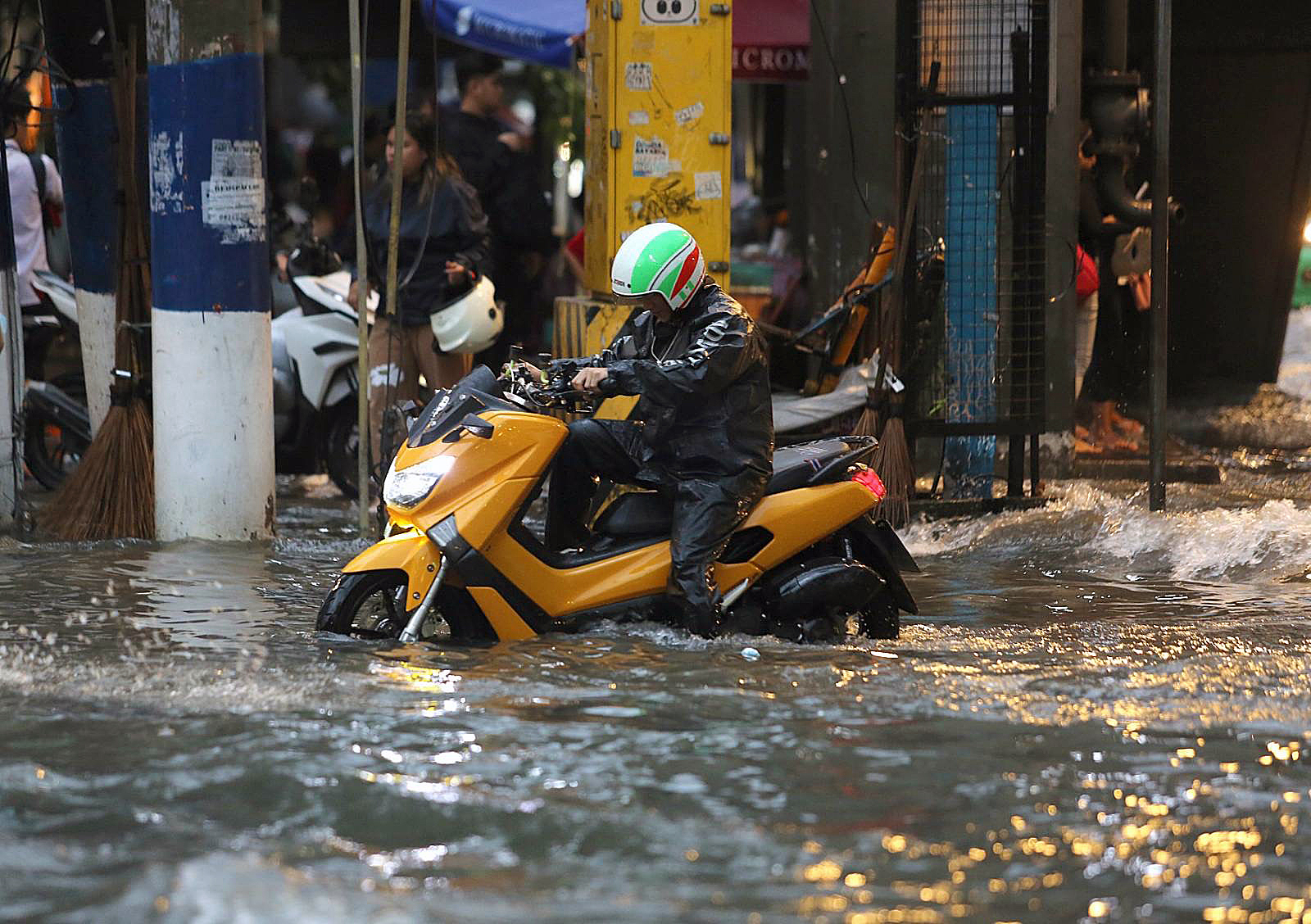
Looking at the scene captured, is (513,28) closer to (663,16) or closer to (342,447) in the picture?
(342,447)

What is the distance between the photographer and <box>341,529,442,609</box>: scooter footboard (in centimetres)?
598

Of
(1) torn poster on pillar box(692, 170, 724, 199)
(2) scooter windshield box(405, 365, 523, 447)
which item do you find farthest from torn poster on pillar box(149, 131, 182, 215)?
(2) scooter windshield box(405, 365, 523, 447)

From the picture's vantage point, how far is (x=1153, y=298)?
28.3 ft

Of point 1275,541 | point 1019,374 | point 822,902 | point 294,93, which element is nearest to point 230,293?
point 1019,374

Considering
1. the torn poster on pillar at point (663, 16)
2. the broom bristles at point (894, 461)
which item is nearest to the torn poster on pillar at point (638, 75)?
the torn poster on pillar at point (663, 16)

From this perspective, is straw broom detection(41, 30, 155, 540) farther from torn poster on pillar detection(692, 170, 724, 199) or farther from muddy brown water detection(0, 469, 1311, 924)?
torn poster on pillar detection(692, 170, 724, 199)

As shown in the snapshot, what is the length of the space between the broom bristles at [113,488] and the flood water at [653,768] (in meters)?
1.14

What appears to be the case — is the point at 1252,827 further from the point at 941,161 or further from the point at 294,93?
the point at 294,93

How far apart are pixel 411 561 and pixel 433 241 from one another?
376cm

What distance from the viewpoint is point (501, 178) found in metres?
11.5

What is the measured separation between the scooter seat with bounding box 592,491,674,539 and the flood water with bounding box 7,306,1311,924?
35cm

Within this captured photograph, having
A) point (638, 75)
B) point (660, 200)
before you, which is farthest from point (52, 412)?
point (638, 75)

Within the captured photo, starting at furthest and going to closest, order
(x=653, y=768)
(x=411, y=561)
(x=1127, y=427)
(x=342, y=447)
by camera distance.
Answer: (x=1127, y=427) → (x=342, y=447) → (x=411, y=561) → (x=653, y=768)

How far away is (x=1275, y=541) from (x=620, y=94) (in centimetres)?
369
